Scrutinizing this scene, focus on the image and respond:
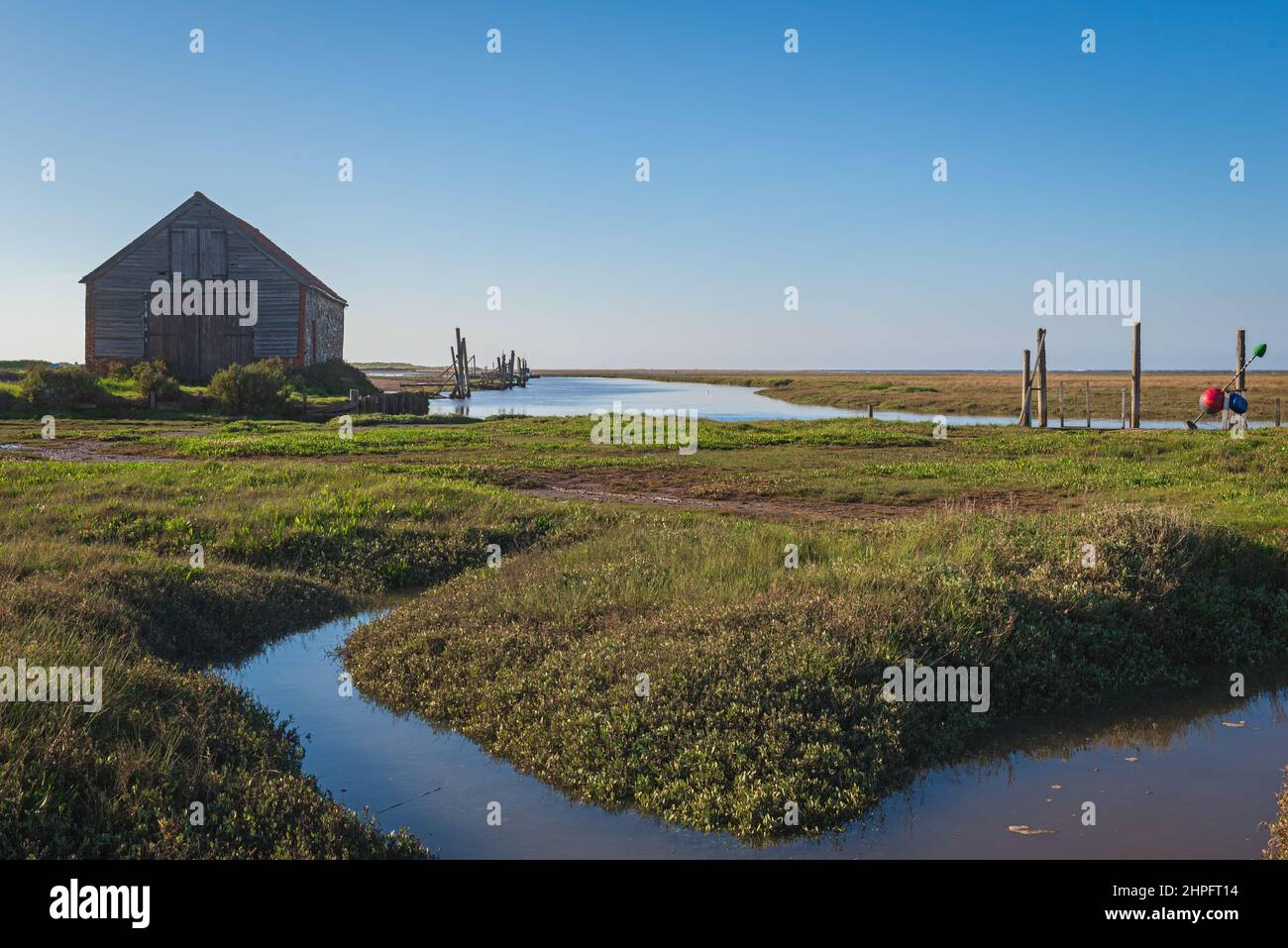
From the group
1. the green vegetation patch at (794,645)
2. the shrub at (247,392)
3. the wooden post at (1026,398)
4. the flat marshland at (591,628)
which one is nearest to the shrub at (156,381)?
the shrub at (247,392)

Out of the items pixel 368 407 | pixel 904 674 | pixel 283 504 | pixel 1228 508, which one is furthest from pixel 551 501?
pixel 368 407

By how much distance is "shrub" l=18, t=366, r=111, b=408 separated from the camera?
42438mm

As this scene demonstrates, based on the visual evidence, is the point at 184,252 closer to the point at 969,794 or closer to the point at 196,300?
the point at 196,300

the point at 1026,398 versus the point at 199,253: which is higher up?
the point at 199,253

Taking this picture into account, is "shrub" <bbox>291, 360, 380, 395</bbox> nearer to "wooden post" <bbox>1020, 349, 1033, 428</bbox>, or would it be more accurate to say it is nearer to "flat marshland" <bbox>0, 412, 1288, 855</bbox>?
"flat marshland" <bbox>0, 412, 1288, 855</bbox>

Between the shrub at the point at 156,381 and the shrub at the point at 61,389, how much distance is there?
161 cm

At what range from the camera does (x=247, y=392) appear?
44406 millimetres

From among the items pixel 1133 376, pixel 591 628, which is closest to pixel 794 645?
pixel 591 628

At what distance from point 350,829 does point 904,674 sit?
4.91 metres

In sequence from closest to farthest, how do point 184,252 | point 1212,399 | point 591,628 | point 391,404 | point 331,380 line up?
point 591,628
point 1212,399
point 184,252
point 391,404
point 331,380

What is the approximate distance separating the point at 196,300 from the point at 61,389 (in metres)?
9.79

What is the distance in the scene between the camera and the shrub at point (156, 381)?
4466 cm

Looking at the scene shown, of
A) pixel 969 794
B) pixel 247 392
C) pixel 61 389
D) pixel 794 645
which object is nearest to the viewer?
pixel 969 794
